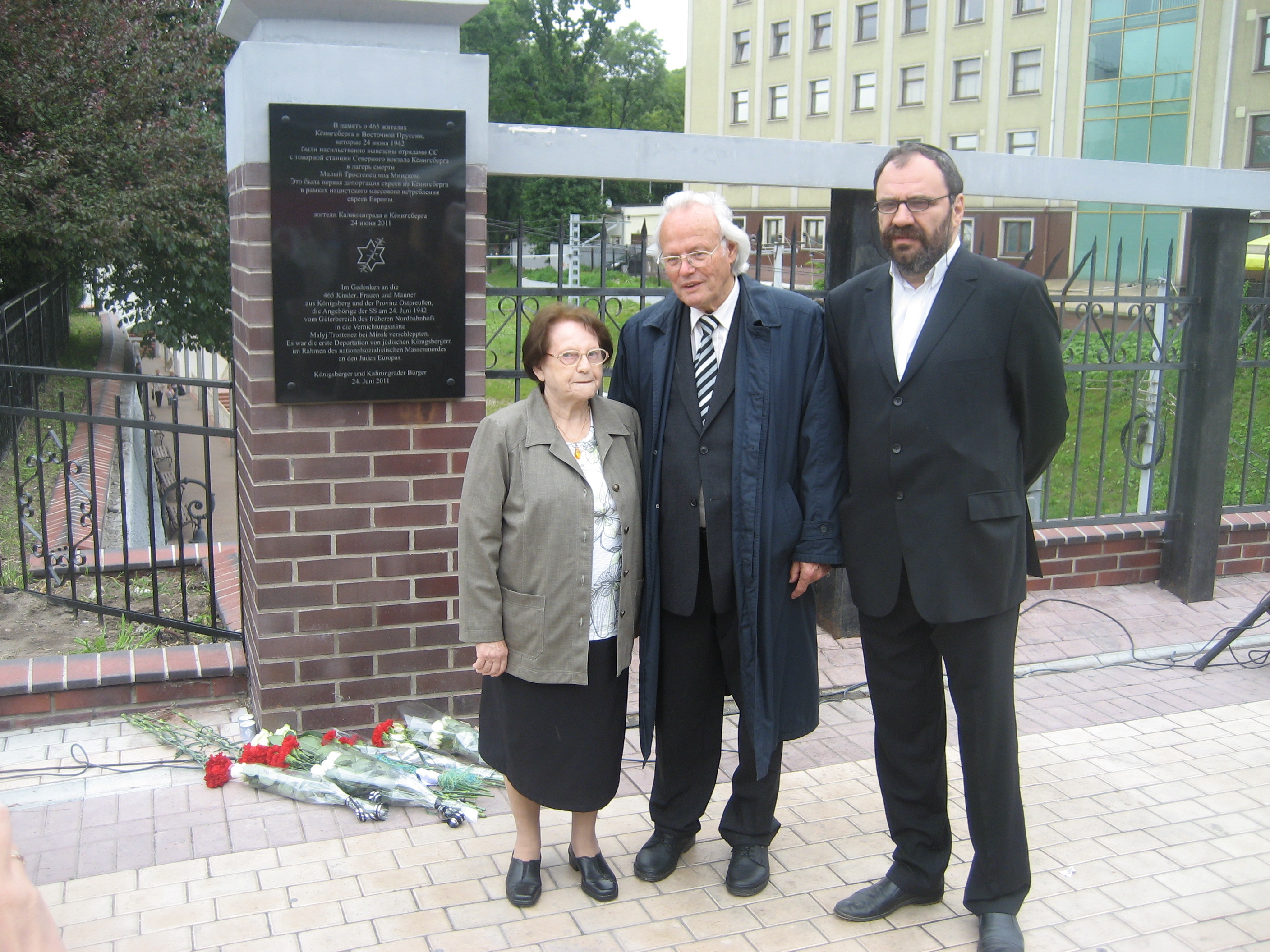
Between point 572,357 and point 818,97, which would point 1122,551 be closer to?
point 572,357

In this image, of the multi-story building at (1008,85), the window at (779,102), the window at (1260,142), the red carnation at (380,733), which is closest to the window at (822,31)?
the multi-story building at (1008,85)

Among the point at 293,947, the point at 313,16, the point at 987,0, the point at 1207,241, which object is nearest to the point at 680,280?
the point at 313,16

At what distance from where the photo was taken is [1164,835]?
3586mm

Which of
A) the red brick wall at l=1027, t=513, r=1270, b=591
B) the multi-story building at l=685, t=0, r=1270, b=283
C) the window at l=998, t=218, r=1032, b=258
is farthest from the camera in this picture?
the multi-story building at l=685, t=0, r=1270, b=283

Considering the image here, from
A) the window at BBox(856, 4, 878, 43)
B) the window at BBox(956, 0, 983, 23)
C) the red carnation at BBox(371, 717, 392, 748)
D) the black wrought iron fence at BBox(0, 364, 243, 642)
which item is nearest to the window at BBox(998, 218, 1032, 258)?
the window at BBox(956, 0, 983, 23)

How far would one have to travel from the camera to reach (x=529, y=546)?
292 cm

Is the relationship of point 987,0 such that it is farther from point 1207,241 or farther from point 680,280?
point 680,280

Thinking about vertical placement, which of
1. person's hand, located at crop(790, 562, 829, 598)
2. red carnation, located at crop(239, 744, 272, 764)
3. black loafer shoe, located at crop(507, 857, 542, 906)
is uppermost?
person's hand, located at crop(790, 562, 829, 598)

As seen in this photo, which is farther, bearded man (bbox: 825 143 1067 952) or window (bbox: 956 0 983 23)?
window (bbox: 956 0 983 23)

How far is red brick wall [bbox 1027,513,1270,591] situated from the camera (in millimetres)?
5816

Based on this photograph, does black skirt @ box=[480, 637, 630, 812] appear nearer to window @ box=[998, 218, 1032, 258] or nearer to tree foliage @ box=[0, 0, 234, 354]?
tree foliage @ box=[0, 0, 234, 354]

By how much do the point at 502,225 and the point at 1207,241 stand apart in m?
3.63

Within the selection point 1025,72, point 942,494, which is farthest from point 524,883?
point 1025,72

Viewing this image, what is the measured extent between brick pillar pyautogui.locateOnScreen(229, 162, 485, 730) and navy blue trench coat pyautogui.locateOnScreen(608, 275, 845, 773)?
112 centimetres
